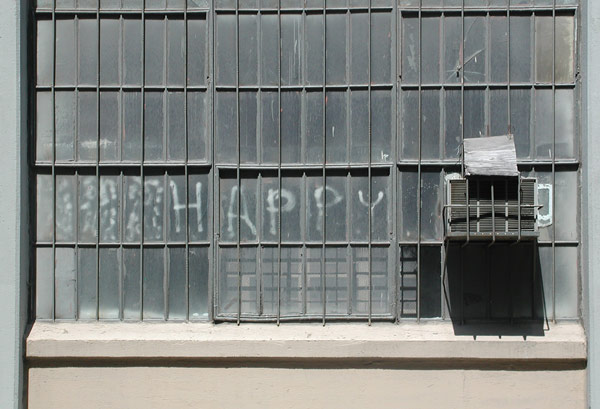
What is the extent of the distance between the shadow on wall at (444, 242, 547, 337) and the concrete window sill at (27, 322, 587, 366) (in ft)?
0.60

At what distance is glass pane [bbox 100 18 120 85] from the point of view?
24.3ft

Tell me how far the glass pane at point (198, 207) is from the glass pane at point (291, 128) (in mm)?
904

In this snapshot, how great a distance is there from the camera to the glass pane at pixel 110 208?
737 centimetres

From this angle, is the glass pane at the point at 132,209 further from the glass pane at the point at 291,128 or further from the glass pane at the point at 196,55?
the glass pane at the point at 291,128

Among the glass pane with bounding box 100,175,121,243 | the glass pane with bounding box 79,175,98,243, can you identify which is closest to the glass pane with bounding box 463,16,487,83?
the glass pane with bounding box 100,175,121,243

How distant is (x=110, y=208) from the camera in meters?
7.38

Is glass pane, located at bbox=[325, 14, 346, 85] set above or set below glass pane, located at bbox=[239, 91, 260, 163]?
above

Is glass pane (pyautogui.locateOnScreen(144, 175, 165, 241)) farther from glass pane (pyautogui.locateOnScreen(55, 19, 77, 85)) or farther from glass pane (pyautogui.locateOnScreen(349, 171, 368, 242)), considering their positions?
glass pane (pyautogui.locateOnScreen(349, 171, 368, 242))

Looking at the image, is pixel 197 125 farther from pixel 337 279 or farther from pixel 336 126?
pixel 337 279

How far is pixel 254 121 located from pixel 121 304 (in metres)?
2.40

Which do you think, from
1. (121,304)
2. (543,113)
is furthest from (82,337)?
(543,113)

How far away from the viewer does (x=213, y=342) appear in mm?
7070

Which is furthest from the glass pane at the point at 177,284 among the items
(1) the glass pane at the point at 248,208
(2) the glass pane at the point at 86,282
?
(2) the glass pane at the point at 86,282

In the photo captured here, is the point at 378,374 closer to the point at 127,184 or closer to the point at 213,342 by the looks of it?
the point at 213,342
